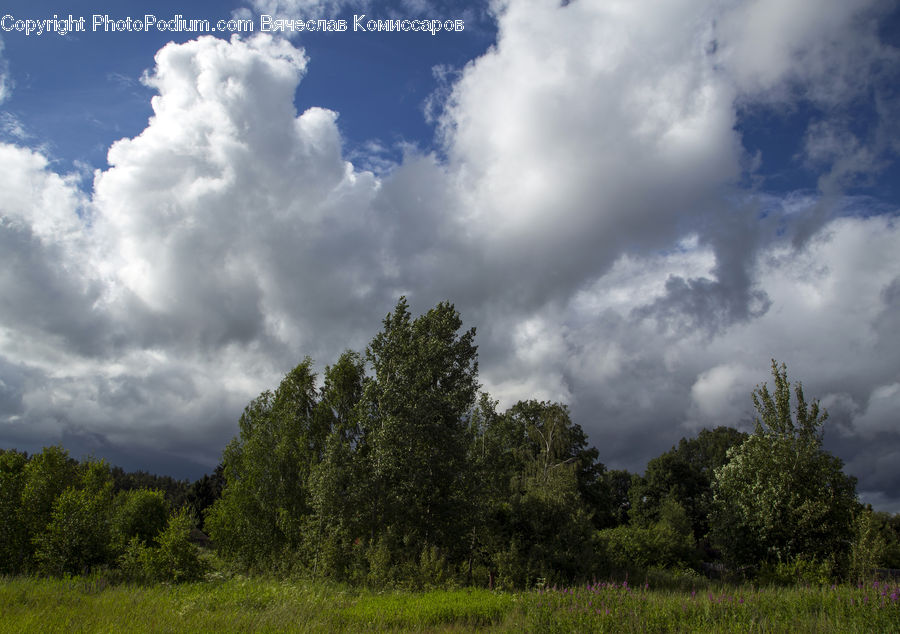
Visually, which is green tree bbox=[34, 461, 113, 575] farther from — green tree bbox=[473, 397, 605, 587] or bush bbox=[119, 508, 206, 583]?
green tree bbox=[473, 397, 605, 587]

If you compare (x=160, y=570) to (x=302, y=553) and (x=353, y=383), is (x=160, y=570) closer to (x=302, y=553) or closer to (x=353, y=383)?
(x=302, y=553)

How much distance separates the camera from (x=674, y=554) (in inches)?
1156

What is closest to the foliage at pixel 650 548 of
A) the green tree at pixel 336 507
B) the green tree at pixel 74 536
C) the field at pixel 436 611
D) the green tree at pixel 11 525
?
the green tree at pixel 336 507

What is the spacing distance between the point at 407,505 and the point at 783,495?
638 inches

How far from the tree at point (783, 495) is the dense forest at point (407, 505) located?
62 millimetres

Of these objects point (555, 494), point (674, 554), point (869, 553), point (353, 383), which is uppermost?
point (353, 383)

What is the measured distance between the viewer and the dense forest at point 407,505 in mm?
19047

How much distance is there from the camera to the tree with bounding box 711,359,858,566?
2127cm

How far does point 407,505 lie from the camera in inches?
843

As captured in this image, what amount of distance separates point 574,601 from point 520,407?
41.0 m

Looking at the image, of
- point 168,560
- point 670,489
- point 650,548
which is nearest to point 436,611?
point 168,560

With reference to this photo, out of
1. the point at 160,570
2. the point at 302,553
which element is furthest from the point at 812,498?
the point at 160,570

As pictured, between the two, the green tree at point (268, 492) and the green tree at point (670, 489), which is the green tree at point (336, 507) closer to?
the green tree at point (268, 492)

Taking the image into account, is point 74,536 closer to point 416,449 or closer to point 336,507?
point 336,507
